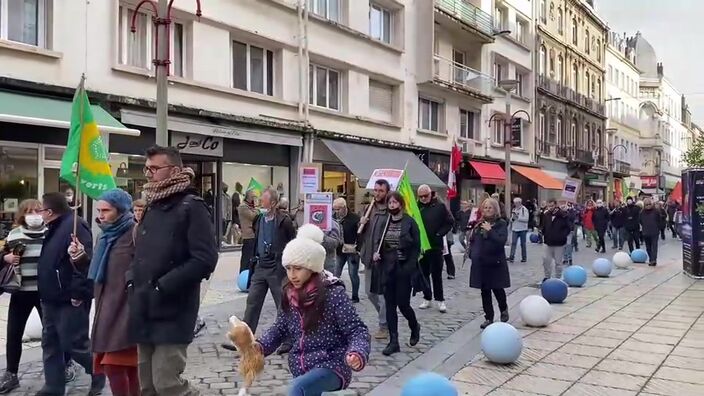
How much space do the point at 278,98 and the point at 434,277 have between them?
1034 cm

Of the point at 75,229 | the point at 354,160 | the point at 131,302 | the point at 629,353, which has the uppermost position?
the point at 354,160

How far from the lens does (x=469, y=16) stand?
29266mm

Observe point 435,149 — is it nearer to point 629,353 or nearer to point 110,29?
point 110,29

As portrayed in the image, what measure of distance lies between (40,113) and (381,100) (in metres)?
13.9

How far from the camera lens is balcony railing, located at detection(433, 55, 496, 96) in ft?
89.0

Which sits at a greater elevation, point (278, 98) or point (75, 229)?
point (278, 98)

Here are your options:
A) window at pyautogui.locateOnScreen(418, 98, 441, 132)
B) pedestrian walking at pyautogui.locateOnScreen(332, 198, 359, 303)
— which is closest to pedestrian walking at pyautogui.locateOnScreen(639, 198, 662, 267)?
pedestrian walking at pyautogui.locateOnScreen(332, 198, 359, 303)

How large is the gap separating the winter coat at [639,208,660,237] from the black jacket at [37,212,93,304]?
584 inches

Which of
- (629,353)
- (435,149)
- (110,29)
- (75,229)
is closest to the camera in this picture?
(75,229)

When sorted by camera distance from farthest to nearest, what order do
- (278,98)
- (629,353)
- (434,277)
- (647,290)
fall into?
1. (278,98)
2. (647,290)
3. (434,277)
4. (629,353)

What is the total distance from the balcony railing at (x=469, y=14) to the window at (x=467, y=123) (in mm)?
3526

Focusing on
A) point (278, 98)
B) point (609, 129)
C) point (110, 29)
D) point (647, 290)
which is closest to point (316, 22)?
point (278, 98)

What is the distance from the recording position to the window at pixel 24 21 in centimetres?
1287

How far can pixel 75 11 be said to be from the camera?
13.8m
